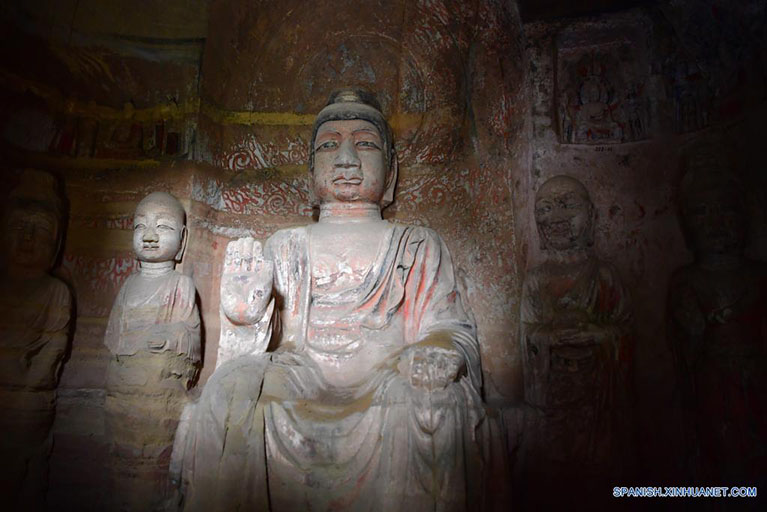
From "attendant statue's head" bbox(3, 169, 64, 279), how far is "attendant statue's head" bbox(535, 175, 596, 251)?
351cm

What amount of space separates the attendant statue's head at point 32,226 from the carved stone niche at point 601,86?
12.4ft

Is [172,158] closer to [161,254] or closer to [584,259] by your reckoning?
[161,254]

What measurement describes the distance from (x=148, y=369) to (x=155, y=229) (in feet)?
3.30

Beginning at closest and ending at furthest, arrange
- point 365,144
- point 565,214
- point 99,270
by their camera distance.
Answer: point 565,214, point 365,144, point 99,270

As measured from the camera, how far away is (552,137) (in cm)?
418

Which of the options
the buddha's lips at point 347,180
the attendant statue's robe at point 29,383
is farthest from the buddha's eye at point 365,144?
the attendant statue's robe at point 29,383

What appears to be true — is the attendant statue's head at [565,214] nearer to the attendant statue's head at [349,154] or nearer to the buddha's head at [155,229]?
the attendant statue's head at [349,154]

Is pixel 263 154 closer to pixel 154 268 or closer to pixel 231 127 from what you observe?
pixel 231 127

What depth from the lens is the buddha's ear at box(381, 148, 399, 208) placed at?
452cm

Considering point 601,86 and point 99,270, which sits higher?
point 601,86

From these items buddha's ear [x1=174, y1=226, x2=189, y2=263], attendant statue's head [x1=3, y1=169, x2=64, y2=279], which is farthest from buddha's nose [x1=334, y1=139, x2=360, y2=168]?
attendant statue's head [x1=3, y1=169, x2=64, y2=279]

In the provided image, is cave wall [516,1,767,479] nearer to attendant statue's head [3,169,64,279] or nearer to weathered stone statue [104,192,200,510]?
weathered stone statue [104,192,200,510]

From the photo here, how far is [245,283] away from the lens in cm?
340

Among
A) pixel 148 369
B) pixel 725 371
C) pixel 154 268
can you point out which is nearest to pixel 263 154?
pixel 154 268
